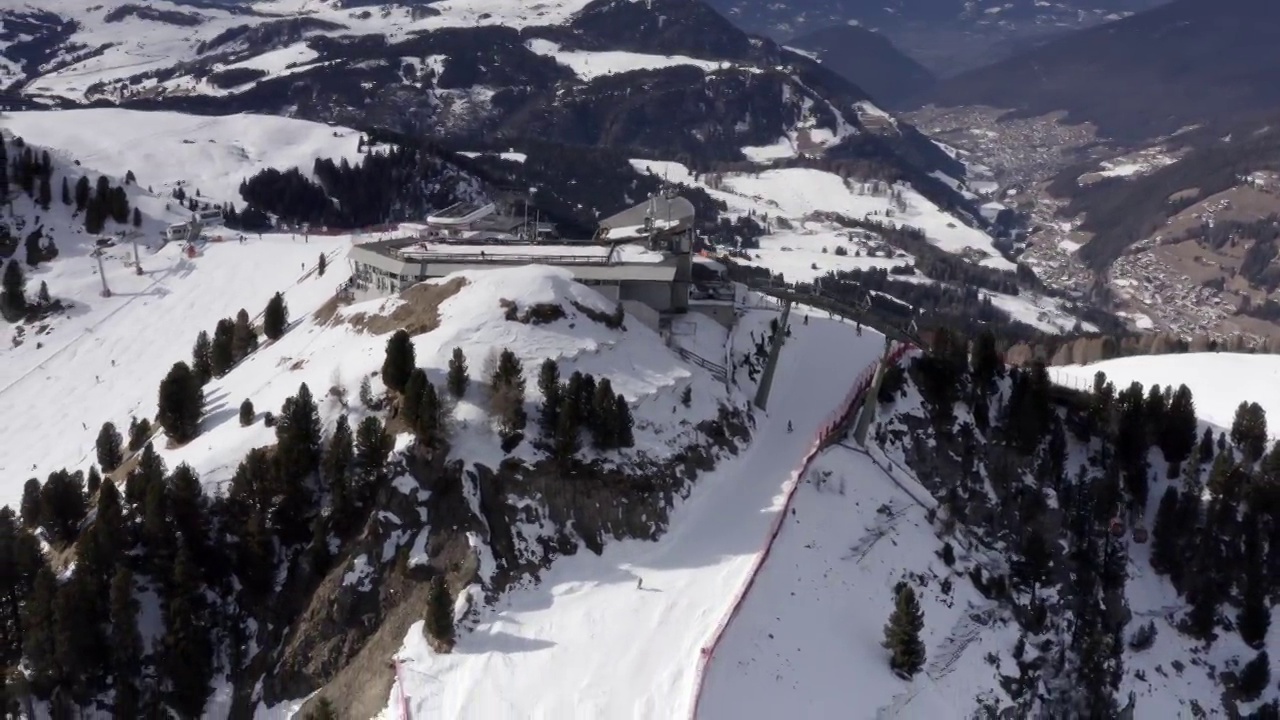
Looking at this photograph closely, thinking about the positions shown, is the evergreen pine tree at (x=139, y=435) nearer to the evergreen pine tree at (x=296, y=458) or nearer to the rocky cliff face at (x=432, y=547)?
the evergreen pine tree at (x=296, y=458)

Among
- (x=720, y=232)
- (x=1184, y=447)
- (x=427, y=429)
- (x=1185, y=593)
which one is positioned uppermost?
(x=427, y=429)

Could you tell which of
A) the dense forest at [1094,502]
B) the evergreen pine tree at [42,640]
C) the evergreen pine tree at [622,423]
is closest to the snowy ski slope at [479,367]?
the evergreen pine tree at [622,423]

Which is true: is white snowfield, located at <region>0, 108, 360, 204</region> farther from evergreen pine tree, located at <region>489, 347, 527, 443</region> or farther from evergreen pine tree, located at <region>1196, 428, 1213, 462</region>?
evergreen pine tree, located at <region>1196, 428, 1213, 462</region>

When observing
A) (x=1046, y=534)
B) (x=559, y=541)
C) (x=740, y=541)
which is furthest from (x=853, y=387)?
(x=559, y=541)

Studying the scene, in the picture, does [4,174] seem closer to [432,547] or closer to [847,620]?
[432,547]

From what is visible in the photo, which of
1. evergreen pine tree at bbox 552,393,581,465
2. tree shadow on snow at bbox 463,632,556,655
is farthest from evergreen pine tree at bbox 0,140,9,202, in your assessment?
tree shadow on snow at bbox 463,632,556,655

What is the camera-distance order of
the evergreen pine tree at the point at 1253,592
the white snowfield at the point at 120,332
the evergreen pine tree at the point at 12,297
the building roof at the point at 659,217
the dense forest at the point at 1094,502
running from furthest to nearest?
the evergreen pine tree at the point at 12,297
the building roof at the point at 659,217
the white snowfield at the point at 120,332
the evergreen pine tree at the point at 1253,592
the dense forest at the point at 1094,502

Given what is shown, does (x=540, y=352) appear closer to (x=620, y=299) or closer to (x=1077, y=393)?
(x=620, y=299)
